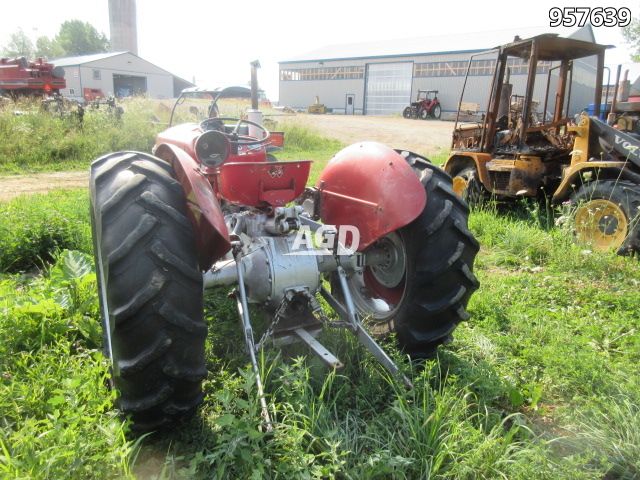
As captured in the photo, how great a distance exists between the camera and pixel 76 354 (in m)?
2.83

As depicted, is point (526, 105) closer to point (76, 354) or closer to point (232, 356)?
point (232, 356)

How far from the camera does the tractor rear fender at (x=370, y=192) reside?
100 inches

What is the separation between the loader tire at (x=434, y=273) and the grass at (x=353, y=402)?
0.18m

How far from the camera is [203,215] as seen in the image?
2080 millimetres

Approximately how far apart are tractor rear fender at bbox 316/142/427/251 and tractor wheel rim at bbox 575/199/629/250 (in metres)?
3.26

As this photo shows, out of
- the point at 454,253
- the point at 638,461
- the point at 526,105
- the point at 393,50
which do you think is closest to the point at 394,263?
the point at 454,253

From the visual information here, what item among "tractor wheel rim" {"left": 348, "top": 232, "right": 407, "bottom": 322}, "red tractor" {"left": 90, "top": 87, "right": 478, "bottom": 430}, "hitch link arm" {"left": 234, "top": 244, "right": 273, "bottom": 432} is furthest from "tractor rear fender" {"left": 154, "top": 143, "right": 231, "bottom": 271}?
"tractor wheel rim" {"left": 348, "top": 232, "right": 407, "bottom": 322}

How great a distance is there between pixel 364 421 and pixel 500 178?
5.12 m

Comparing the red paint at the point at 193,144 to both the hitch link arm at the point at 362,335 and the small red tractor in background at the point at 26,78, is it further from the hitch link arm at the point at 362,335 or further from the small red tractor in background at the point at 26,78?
the small red tractor in background at the point at 26,78

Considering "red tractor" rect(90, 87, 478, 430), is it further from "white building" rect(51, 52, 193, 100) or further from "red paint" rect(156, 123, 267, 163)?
"white building" rect(51, 52, 193, 100)

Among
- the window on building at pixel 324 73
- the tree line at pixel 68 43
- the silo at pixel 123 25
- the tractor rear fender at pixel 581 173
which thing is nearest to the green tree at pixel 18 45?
the tree line at pixel 68 43

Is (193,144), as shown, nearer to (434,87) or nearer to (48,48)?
(434,87)

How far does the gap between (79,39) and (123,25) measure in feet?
87.7

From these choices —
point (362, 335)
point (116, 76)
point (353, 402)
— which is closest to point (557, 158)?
point (362, 335)
